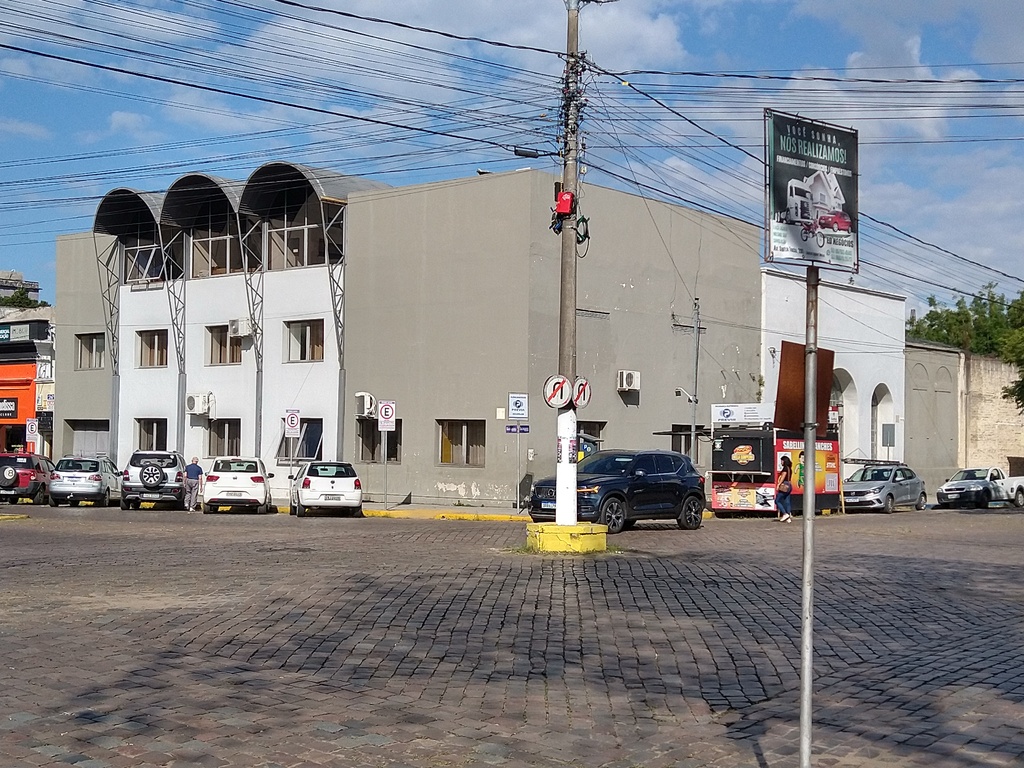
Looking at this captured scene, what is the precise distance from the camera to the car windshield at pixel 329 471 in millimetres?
32312

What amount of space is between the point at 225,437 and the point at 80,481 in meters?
8.62

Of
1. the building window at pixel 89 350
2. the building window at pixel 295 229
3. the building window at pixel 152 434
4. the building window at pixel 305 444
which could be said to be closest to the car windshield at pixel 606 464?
the building window at pixel 305 444

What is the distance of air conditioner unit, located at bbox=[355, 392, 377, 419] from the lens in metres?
38.5

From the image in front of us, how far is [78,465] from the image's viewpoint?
37.3m

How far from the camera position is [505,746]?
7070mm

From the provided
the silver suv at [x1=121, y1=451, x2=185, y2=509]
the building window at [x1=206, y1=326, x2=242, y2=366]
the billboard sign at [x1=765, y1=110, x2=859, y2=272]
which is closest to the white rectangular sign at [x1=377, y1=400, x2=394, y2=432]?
the silver suv at [x1=121, y1=451, x2=185, y2=509]

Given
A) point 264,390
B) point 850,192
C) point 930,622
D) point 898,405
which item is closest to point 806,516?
point 850,192

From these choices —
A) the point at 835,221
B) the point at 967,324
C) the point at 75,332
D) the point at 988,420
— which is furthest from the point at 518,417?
the point at 967,324

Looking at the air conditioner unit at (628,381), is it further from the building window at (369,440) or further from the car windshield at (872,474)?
the building window at (369,440)

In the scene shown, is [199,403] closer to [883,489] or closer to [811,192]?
[883,489]

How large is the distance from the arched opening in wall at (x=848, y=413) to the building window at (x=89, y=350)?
3088 cm

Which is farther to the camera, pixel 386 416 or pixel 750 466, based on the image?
pixel 386 416

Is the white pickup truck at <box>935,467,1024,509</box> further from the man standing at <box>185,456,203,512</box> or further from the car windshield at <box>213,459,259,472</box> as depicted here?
the man standing at <box>185,456,203,512</box>

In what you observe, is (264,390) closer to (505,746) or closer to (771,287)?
(771,287)
